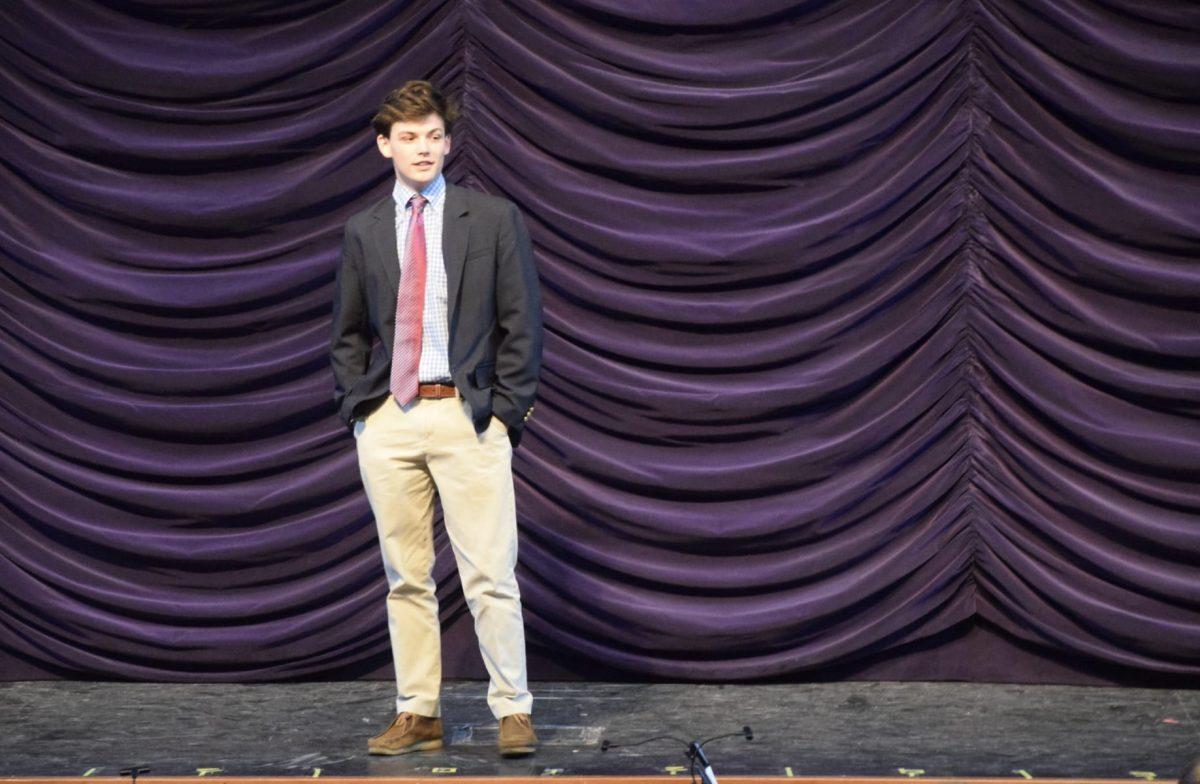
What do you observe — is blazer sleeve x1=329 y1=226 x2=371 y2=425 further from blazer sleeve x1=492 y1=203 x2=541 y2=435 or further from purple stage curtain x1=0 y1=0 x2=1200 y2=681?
purple stage curtain x1=0 y1=0 x2=1200 y2=681

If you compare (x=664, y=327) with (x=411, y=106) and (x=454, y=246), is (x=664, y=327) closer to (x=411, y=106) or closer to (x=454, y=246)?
(x=454, y=246)

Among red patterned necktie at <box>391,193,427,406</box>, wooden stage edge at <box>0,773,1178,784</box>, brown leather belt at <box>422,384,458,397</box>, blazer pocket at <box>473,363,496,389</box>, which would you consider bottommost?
wooden stage edge at <box>0,773,1178,784</box>

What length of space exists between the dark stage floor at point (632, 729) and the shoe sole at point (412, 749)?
3 cm

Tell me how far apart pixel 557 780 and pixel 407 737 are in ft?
1.42

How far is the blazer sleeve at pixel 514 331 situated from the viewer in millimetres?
3818

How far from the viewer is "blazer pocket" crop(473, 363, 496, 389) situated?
150 inches

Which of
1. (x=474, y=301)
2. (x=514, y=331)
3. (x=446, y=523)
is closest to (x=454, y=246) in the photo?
(x=474, y=301)

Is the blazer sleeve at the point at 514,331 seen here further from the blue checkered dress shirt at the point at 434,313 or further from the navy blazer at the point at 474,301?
the blue checkered dress shirt at the point at 434,313

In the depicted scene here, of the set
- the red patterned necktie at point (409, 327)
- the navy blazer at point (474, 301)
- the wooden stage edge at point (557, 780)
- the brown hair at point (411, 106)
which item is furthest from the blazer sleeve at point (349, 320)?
the wooden stage edge at point (557, 780)

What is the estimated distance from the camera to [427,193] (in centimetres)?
388

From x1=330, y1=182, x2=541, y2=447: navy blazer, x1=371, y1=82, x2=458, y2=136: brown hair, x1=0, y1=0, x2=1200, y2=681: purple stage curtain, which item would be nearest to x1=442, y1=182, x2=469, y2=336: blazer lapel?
x1=330, y1=182, x2=541, y2=447: navy blazer

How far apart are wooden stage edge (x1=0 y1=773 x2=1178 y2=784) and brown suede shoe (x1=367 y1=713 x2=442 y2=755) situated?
7.5 inches

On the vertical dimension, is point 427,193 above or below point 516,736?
above

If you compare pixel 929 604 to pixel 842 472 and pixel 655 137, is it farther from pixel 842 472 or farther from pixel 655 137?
pixel 655 137
